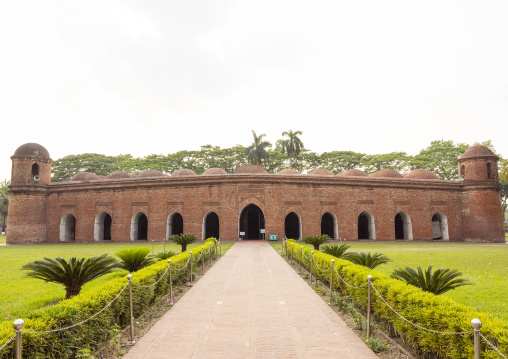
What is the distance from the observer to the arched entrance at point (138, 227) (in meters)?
24.5

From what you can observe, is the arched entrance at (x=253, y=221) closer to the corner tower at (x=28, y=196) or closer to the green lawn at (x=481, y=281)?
the green lawn at (x=481, y=281)

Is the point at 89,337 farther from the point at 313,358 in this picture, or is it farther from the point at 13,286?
the point at 13,286

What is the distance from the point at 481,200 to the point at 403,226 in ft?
20.0

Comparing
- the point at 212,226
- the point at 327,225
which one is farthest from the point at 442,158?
the point at 212,226

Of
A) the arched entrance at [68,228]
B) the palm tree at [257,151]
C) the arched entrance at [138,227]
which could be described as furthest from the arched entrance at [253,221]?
the arched entrance at [68,228]

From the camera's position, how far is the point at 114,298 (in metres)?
4.72

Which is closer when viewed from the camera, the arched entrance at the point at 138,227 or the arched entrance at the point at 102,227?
the arched entrance at the point at 138,227

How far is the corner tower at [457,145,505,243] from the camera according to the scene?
24.3 metres

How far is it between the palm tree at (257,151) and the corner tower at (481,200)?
1941 cm

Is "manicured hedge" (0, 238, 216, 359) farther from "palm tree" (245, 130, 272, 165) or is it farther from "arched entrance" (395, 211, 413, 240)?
"palm tree" (245, 130, 272, 165)

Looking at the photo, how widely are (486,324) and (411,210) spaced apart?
2397 centimetres

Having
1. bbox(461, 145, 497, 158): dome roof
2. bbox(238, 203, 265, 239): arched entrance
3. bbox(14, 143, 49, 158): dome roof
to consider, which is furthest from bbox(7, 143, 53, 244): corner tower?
bbox(461, 145, 497, 158): dome roof

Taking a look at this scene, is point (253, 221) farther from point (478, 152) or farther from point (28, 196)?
point (478, 152)

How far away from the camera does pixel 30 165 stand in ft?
83.8
